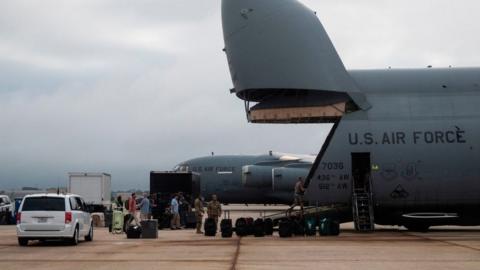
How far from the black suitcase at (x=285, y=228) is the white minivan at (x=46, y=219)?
718 cm

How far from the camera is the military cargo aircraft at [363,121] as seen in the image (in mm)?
25281

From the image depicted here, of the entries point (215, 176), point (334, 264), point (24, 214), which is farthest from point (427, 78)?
point (215, 176)

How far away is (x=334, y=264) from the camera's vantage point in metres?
13.9

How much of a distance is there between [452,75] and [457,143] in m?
3.31

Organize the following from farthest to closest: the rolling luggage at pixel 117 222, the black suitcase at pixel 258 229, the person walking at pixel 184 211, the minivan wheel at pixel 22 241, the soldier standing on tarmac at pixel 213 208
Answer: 1. the person walking at pixel 184 211
2. the rolling luggage at pixel 117 222
3. the soldier standing on tarmac at pixel 213 208
4. the black suitcase at pixel 258 229
5. the minivan wheel at pixel 22 241

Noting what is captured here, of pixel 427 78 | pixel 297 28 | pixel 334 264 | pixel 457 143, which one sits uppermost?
pixel 297 28

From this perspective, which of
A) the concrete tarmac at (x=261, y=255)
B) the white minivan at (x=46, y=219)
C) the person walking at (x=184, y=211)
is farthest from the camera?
the person walking at (x=184, y=211)

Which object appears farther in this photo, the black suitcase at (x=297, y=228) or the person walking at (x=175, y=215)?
the person walking at (x=175, y=215)

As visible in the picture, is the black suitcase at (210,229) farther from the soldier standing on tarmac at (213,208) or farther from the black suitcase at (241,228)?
the soldier standing on tarmac at (213,208)

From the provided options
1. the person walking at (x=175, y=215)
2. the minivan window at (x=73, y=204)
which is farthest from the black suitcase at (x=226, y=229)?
the person walking at (x=175, y=215)

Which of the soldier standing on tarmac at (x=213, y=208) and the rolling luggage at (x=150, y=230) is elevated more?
the soldier standing on tarmac at (x=213, y=208)

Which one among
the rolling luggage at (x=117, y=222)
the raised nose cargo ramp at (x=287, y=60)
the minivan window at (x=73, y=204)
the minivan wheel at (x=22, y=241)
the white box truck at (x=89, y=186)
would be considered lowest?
the minivan wheel at (x=22, y=241)

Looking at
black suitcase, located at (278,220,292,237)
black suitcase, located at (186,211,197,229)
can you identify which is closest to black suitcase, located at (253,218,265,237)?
black suitcase, located at (278,220,292,237)

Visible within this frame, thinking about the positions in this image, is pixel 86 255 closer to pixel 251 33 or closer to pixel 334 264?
pixel 334 264
